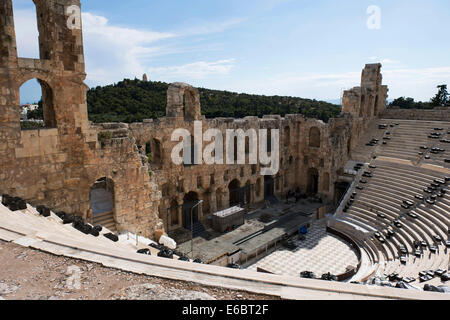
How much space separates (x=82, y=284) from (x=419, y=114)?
33.7 meters

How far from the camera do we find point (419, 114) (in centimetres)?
3123

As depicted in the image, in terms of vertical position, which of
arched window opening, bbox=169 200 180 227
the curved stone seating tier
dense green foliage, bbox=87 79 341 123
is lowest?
arched window opening, bbox=169 200 180 227

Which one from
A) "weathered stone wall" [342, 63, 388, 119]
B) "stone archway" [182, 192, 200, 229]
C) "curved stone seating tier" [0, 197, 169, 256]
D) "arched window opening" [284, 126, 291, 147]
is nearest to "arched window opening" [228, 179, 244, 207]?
"stone archway" [182, 192, 200, 229]

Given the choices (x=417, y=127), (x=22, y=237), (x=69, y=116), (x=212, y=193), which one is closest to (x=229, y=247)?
(x=212, y=193)

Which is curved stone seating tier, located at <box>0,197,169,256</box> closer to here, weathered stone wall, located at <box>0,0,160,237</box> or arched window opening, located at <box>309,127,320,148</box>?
weathered stone wall, located at <box>0,0,160,237</box>

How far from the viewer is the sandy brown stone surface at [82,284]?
530 centimetres

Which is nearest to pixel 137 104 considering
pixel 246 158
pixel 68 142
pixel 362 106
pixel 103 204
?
pixel 246 158

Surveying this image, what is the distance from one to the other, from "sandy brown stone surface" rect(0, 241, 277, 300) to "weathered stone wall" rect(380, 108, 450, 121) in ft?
104

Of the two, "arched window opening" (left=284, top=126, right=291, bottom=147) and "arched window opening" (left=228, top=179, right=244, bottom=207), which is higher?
"arched window opening" (left=284, top=126, right=291, bottom=147)

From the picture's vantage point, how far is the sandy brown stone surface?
5301mm

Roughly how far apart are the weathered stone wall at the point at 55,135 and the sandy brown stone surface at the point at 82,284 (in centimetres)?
561

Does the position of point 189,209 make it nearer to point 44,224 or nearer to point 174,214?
point 174,214

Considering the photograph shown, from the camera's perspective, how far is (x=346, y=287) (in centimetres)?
568

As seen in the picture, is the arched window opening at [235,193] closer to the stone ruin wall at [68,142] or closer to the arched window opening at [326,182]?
the stone ruin wall at [68,142]
